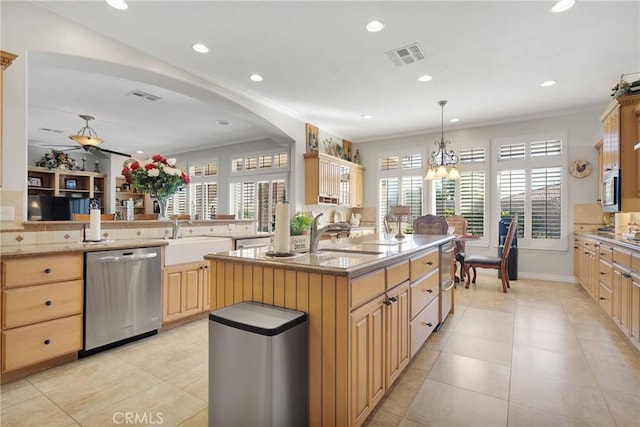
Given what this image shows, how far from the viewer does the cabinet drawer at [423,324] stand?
2.33 meters

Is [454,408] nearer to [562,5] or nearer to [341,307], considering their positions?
[341,307]

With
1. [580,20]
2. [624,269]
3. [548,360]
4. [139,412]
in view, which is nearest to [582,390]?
[548,360]

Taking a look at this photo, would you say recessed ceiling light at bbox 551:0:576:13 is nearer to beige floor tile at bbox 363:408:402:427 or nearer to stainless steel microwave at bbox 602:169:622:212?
stainless steel microwave at bbox 602:169:622:212

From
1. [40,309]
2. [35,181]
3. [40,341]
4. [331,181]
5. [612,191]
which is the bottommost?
[40,341]

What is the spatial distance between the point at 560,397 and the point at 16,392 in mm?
3616

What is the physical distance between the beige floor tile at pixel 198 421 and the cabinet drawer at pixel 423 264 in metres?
1.61

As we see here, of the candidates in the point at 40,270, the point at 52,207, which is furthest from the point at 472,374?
the point at 52,207

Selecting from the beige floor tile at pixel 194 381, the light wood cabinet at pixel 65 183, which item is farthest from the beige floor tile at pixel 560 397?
the light wood cabinet at pixel 65 183

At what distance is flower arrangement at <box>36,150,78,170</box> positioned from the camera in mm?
7527

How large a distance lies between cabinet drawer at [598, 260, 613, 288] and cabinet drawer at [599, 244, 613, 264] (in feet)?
0.17

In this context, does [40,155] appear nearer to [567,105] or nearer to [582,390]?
[582,390]

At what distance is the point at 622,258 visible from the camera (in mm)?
2945

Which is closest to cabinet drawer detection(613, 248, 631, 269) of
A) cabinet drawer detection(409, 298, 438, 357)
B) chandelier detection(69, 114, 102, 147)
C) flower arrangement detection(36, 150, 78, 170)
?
cabinet drawer detection(409, 298, 438, 357)

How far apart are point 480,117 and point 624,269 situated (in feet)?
12.1
